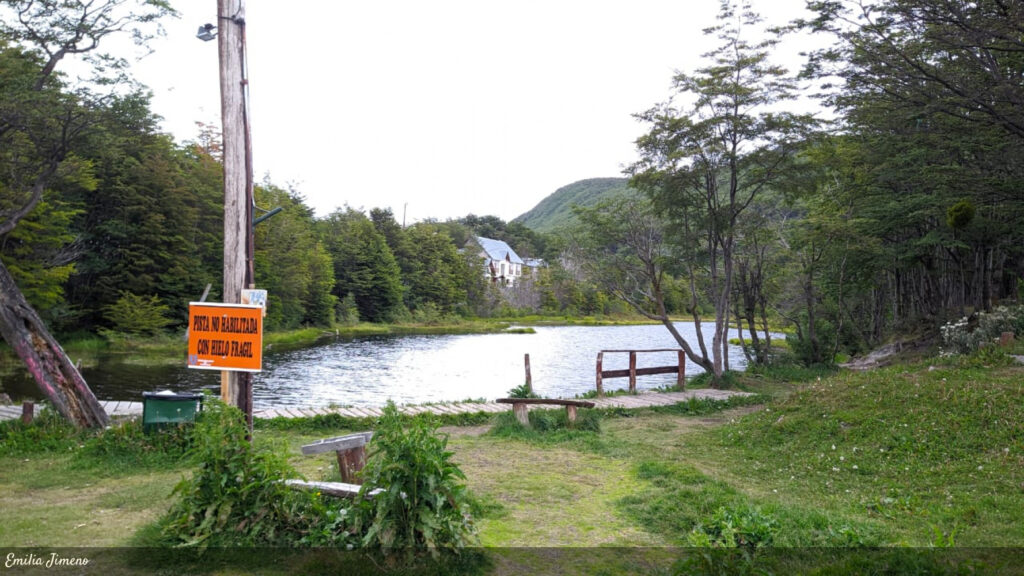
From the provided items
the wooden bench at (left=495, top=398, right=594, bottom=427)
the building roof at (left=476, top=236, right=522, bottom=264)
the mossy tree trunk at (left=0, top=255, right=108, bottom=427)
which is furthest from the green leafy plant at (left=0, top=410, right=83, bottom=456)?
the building roof at (left=476, top=236, right=522, bottom=264)

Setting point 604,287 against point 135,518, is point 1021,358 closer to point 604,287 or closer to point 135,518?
point 604,287

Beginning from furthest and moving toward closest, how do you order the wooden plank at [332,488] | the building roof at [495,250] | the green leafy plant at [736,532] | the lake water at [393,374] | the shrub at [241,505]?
the building roof at [495,250] → the lake water at [393,374] → the wooden plank at [332,488] → the shrub at [241,505] → the green leafy plant at [736,532]

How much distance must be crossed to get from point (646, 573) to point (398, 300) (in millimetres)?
52523

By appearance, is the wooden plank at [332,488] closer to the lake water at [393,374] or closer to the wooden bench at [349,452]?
the wooden bench at [349,452]

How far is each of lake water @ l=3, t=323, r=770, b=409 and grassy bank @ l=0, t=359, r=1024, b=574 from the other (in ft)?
17.0

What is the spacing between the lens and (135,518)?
4570 millimetres

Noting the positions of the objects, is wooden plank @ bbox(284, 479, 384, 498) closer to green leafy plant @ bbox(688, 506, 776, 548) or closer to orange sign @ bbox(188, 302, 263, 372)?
orange sign @ bbox(188, 302, 263, 372)

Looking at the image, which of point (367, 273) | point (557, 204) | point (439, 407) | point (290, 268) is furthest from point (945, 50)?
point (557, 204)

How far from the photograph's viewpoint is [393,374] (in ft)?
75.0

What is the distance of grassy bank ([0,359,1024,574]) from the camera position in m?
3.90

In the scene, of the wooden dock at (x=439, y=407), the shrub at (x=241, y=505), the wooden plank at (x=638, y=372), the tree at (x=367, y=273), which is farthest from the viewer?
the tree at (x=367, y=273)

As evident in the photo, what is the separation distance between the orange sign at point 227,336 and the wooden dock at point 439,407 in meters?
4.04

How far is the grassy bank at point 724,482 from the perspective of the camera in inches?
153

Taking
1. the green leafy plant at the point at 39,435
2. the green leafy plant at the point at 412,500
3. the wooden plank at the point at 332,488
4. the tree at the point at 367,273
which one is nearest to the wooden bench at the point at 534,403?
the wooden plank at the point at 332,488
